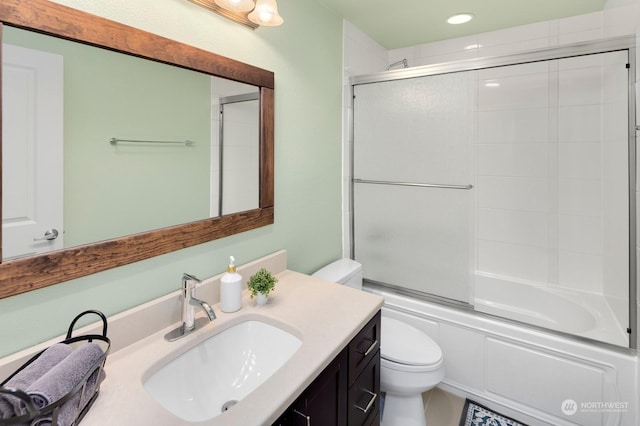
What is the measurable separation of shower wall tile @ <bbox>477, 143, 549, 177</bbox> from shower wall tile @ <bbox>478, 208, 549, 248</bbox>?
0.96ft

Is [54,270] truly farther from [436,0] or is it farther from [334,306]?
[436,0]

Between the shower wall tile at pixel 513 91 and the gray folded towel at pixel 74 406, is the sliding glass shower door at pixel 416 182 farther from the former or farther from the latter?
the gray folded towel at pixel 74 406

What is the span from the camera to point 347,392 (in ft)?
3.82

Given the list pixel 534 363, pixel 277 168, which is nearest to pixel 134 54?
pixel 277 168

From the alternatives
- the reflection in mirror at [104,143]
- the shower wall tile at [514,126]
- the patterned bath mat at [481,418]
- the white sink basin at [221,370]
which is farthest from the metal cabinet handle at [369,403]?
Result: the shower wall tile at [514,126]

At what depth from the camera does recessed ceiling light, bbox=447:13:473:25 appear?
2113 millimetres

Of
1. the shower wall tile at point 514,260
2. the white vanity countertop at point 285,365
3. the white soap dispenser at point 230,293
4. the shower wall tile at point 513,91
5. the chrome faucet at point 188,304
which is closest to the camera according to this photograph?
the white vanity countertop at point 285,365

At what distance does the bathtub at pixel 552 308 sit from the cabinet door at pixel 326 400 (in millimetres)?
1219

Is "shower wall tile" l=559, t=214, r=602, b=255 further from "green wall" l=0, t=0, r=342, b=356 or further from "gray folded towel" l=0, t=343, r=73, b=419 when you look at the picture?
"gray folded towel" l=0, t=343, r=73, b=419

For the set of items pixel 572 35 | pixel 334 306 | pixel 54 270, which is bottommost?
pixel 334 306

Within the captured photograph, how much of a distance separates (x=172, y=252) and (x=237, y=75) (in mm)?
767

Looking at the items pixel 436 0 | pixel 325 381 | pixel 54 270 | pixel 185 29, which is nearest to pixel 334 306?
pixel 325 381

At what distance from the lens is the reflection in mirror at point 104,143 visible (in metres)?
0.84

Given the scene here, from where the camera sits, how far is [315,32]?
1878 millimetres
